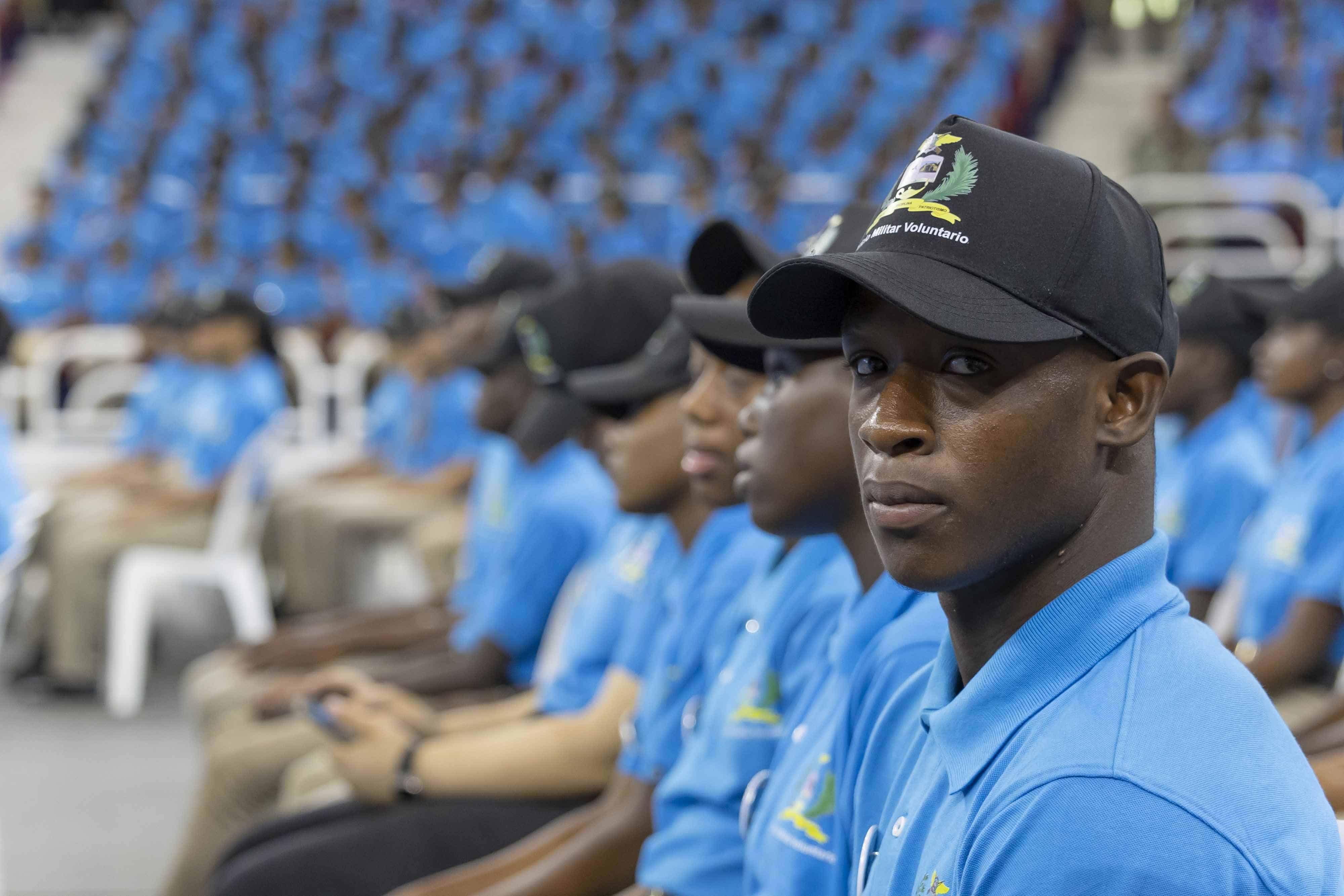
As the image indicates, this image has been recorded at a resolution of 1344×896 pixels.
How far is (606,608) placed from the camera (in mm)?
2461

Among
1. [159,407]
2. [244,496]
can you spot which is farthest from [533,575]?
[159,407]

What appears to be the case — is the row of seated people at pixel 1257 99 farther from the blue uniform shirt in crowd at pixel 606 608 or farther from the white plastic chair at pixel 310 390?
the blue uniform shirt in crowd at pixel 606 608

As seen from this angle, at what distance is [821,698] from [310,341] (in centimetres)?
743

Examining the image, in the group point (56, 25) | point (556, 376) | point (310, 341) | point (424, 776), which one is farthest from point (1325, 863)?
point (56, 25)

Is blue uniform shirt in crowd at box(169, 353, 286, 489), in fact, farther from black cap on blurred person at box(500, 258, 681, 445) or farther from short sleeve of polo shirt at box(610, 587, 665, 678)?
short sleeve of polo shirt at box(610, 587, 665, 678)

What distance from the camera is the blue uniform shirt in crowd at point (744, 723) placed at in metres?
1.62

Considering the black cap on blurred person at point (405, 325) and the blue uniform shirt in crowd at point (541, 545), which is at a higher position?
the blue uniform shirt in crowd at point (541, 545)

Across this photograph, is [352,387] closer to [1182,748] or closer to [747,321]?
[747,321]

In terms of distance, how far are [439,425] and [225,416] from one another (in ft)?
2.79

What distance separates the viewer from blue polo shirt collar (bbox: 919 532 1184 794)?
3.05 feet

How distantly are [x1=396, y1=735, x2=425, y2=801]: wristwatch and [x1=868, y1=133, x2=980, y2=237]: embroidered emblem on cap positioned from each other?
169 cm

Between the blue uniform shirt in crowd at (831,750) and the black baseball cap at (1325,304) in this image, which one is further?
the black baseball cap at (1325,304)

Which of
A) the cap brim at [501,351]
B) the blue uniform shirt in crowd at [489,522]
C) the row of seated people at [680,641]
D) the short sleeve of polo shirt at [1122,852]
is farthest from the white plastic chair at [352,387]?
the short sleeve of polo shirt at [1122,852]

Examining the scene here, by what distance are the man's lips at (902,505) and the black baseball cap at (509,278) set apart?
129 inches
